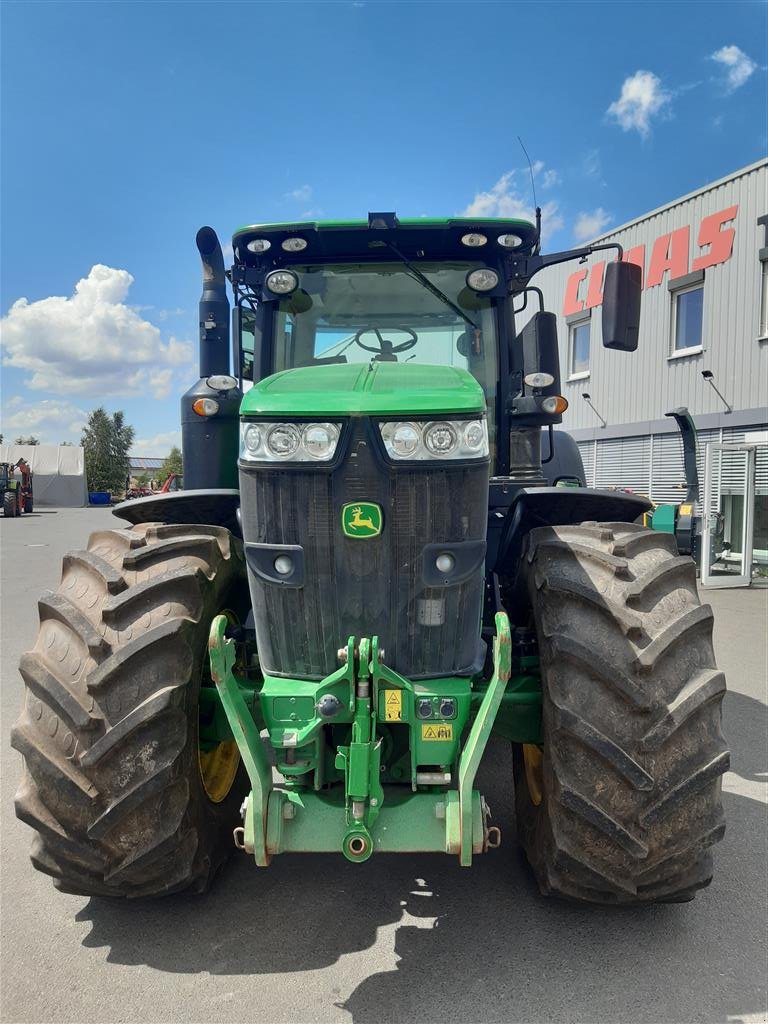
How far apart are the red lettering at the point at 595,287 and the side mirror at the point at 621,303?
13369mm

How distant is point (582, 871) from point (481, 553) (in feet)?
3.56

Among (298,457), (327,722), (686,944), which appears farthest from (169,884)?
(686,944)

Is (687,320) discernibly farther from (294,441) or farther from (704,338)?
(294,441)

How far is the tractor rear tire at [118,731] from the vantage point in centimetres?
244

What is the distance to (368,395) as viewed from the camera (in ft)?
7.95

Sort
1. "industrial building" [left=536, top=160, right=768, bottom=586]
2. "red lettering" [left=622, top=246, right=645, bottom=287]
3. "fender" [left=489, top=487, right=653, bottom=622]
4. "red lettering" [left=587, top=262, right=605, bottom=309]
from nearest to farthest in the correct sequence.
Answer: "fender" [left=489, top=487, right=653, bottom=622] < "industrial building" [left=536, top=160, right=768, bottom=586] < "red lettering" [left=622, top=246, right=645, bottom=287] < "red lettering" [left=587, top=262, right=605, bottom=309]

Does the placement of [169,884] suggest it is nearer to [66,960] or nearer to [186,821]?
[186,821]

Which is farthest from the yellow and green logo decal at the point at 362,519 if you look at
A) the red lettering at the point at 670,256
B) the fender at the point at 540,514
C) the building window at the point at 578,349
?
the building window at the point at 578,349

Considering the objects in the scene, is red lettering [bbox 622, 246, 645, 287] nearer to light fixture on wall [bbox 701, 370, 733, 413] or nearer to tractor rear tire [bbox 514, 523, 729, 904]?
light fixture on wall [bbox 701, 370, 733, 413]

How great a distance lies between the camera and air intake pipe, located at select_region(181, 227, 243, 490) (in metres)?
3.96

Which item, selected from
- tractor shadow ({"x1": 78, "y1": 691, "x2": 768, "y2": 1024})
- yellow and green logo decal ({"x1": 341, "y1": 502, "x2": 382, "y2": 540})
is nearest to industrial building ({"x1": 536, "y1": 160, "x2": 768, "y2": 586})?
tractor shadow ({"x1": 78, "y1": 691, "x2": 768, "y2": 1024})

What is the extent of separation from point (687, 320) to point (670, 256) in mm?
1253

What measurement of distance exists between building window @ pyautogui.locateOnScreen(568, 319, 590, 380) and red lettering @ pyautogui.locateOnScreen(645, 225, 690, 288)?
8.07 ft

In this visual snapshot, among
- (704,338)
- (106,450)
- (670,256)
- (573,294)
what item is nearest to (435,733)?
(704,338)
